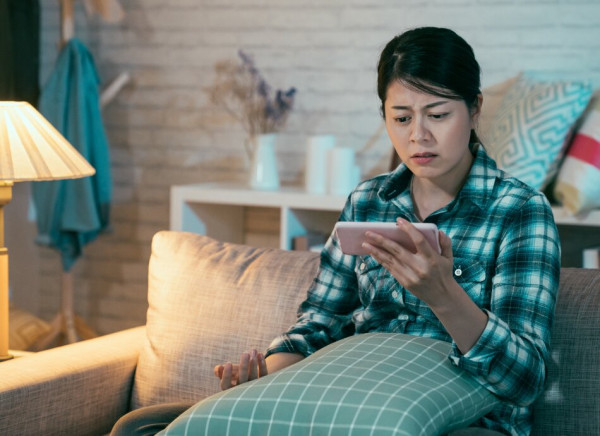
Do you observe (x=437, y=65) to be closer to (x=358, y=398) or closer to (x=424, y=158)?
(x=424, y=158)

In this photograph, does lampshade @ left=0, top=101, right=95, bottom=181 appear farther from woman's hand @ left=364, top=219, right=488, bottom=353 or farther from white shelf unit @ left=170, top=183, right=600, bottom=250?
white shelf unit @ left=170, top=183, right=600, bottom=250

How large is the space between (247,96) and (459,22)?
3.02ft

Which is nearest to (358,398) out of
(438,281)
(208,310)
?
(438,281)

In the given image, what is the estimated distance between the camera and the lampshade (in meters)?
1.99

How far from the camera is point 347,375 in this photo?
1.34 metres

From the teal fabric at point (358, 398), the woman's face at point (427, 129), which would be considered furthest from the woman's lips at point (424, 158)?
the teal fabric at point (358, 398)

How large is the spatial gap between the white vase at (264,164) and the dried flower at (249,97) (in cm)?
20

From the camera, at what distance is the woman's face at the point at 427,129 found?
1.60 m

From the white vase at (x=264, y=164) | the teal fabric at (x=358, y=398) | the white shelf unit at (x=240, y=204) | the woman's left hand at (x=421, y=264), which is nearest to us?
the teal fabric at (x=358, y=398)

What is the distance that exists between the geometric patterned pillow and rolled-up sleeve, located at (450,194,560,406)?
119 centimetres

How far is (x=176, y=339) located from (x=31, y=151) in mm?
546

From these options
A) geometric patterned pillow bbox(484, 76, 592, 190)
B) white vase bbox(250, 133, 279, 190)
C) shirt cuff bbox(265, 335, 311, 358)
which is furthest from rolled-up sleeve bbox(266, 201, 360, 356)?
white vase bbox(250, 133, 279, 190)

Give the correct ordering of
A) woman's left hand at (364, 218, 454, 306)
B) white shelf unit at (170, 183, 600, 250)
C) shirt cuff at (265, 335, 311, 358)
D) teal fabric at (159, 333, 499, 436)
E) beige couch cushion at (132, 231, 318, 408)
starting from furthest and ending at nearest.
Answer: white shelf unit at (170, 183, 600, 250), beige couch cushion at (132, 231, 318, 408), shirt cuff at (265, 335, 311, 358), woman's left hand at (364, 218, 454, 306), teal fabric at (159, 333, 499, 436)

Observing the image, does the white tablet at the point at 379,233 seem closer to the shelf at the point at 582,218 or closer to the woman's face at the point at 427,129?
the woman's face at the point at 427,129
